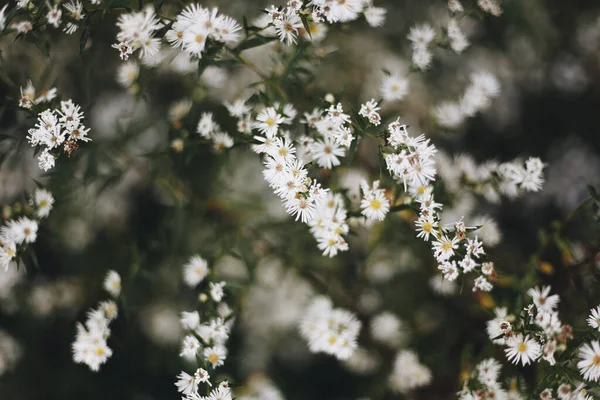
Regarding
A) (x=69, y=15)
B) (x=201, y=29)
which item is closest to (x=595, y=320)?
(x=201, y=29)

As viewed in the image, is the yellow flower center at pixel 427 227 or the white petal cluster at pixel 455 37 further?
the white petal cluster at pixel 455 37

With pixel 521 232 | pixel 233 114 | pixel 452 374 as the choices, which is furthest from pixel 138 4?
A: pixel 521 232

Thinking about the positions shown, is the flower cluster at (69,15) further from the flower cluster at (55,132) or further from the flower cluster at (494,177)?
the flower cluster at (494,177)

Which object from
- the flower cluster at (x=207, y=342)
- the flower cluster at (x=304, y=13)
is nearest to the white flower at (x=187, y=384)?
the flower cluster at (x=207, y=342)

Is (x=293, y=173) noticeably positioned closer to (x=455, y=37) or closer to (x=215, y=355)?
(x=215, y=355)

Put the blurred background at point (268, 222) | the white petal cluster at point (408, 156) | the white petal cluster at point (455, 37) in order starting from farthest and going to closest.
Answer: the blurred background at point (268, 222) < the white petal cluster at point (455, 37) < the white petal cluster at point (408, 156)

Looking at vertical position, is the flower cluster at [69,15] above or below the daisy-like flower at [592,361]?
above
